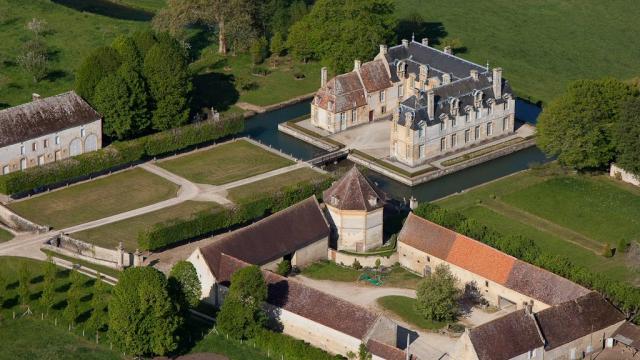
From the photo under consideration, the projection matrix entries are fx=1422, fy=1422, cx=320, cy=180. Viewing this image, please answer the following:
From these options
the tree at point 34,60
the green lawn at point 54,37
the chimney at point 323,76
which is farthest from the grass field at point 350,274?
the tree at point 34,60

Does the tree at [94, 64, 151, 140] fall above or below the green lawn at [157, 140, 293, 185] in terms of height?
above

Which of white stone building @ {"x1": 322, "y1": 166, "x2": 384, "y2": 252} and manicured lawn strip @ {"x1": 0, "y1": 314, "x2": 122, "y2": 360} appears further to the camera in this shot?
white stone building @ {"x1": 322, "y1": 166, "x2": 384, "y2": 252}

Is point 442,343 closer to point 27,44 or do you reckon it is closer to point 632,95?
point 632,95

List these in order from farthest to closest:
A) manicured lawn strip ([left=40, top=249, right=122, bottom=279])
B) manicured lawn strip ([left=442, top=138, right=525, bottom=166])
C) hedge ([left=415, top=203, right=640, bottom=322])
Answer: manicured lawn strip ([left=442, top=138, right=525, bottom=166])
manicured lawn strip ([left=40, top=249, right=122, bottom=279])
hedge ([left=415, top=203, right=640, bottom=322])

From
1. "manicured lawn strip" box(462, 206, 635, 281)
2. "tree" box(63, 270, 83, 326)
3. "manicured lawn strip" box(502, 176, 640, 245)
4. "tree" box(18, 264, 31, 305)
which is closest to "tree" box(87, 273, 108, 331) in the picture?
"tree" box(63, 270, 83, 326)

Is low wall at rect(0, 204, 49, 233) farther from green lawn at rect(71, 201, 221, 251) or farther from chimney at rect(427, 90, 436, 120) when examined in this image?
chimney at rect(427, 90, 436, 120)

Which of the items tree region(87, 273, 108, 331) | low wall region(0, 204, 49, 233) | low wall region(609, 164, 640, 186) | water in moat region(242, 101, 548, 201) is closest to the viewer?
tree region(87, 273, 108, 331)

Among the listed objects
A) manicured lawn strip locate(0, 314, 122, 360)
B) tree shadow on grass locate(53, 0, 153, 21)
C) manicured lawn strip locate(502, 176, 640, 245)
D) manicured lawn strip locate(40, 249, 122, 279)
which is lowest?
manicured lawn strip locate(0, 314, 122, 360)

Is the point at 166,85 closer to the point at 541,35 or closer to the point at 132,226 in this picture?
the point at 132,226

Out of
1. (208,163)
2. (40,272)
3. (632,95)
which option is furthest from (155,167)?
(632,95)
